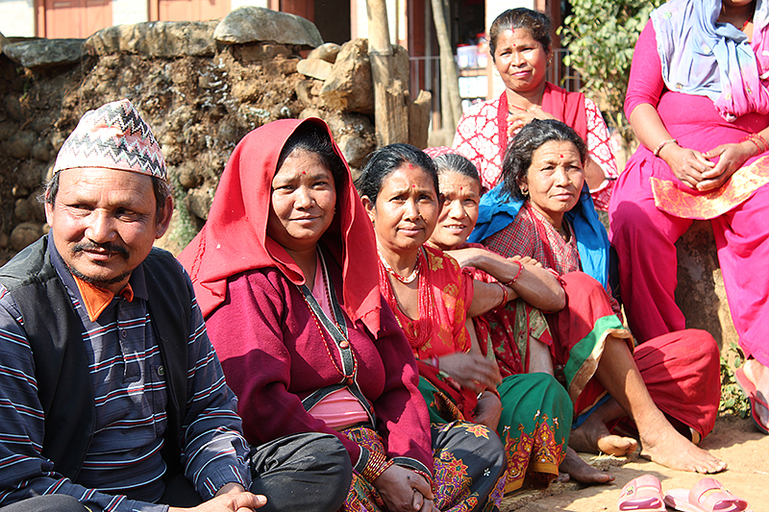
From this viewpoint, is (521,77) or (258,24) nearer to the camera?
(521,77)

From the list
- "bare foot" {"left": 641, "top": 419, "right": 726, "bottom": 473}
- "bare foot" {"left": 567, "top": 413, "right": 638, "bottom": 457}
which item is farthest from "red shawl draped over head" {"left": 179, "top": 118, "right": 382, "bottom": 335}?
"bare foot" {"left": 641, "top": 419, "right": 726, "bottom": 473}

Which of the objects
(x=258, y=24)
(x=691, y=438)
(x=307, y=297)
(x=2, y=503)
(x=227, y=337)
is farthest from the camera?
(x=258, y=24)

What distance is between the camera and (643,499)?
9.61 feet

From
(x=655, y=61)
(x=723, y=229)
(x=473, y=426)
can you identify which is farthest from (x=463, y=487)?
→ (x=655, y=61)

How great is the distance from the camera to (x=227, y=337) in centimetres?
239

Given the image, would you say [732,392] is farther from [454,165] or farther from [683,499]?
[454,165]

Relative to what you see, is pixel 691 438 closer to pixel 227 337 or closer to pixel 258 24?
pixel 227 337

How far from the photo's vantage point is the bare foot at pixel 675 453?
136 inches

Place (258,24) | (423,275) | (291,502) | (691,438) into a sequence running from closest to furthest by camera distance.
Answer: (291,502) → (423,275) → (691,438) → (258,24)

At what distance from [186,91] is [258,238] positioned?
457 cm

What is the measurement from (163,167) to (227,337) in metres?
0.62

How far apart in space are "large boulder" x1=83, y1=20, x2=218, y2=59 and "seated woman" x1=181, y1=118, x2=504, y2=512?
4.30 m

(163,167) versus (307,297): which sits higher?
(163,167)

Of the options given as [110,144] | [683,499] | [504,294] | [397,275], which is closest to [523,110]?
[504,294]
